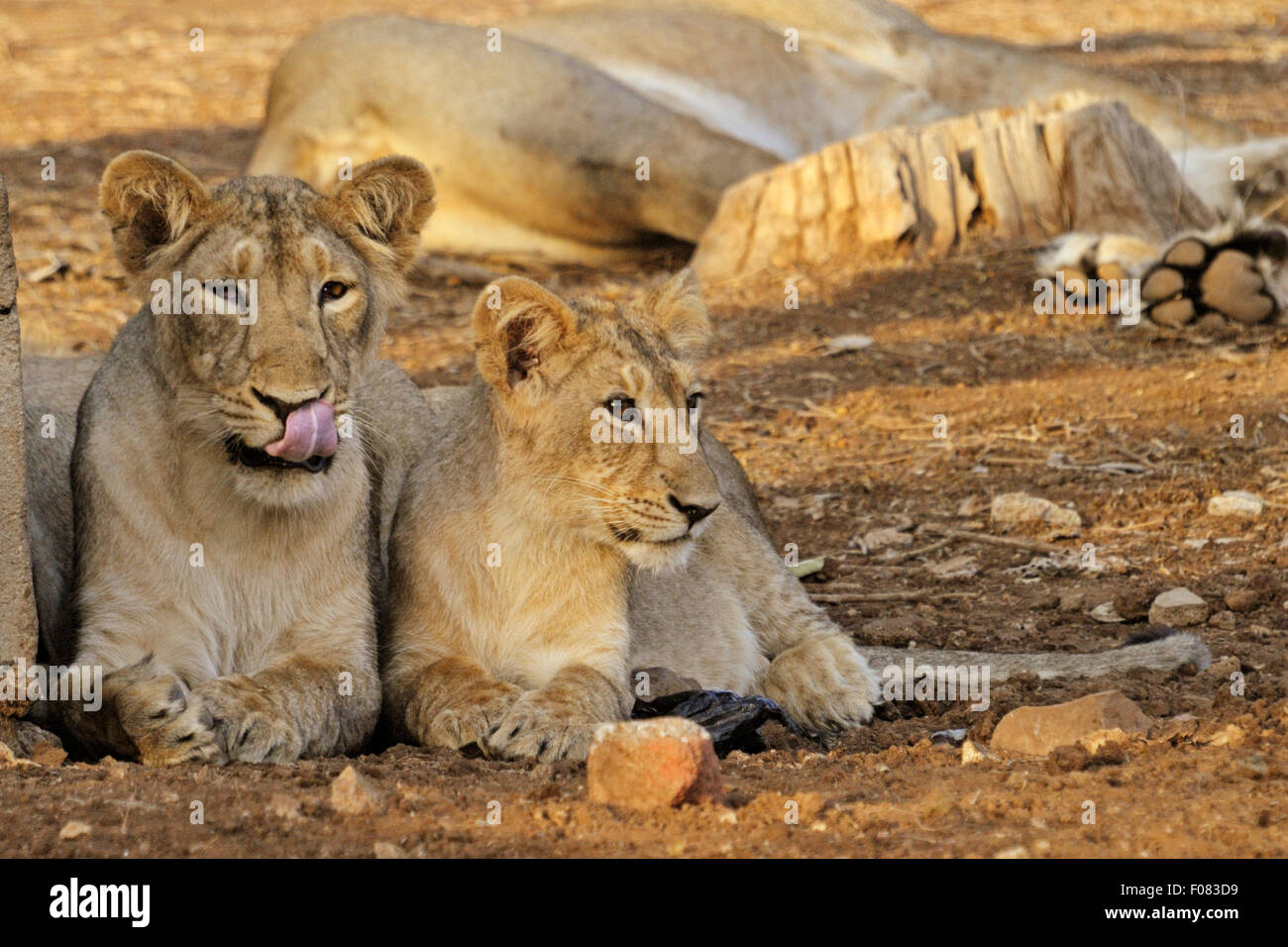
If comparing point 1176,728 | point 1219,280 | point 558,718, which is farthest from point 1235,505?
point 558,718

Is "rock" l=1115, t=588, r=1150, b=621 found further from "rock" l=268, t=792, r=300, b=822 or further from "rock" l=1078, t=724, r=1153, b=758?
"rock" l=268, t=792, r=300, b=822

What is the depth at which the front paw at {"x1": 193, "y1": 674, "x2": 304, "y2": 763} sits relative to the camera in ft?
13.0

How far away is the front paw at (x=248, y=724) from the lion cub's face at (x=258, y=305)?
17.4 inches

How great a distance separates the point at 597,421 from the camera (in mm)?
4410

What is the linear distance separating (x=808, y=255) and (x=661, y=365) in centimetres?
498

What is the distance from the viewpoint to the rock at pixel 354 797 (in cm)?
329

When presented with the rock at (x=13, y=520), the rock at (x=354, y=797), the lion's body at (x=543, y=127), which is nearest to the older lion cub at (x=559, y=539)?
the rock at (x=354, y=797)

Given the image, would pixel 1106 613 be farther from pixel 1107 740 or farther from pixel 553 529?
pixel 553 529

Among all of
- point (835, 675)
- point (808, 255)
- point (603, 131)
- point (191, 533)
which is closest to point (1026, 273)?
point (808, 255)

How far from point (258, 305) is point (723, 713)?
147 cm

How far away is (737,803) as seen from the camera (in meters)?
3.38

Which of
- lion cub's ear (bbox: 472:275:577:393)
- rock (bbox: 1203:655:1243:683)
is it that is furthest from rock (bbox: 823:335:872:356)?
lion cub's ear (bbox: 472:275:577:393)

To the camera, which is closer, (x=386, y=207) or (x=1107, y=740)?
(x=1107, y=740)

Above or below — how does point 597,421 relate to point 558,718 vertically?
above
